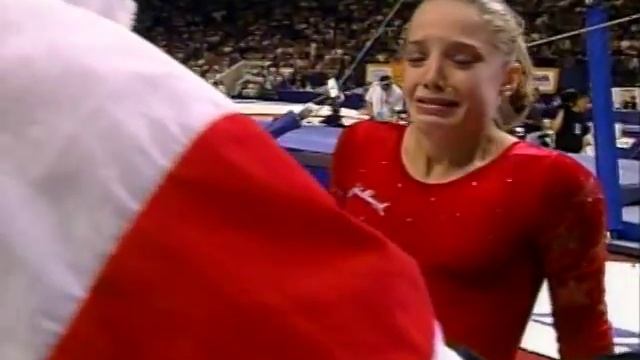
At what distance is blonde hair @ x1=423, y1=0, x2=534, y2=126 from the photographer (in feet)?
2.80

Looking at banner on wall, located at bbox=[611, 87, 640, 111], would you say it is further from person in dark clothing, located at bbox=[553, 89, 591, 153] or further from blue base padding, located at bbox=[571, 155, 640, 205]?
blue base padding, located at bbox=[571, 155, 640, 205]

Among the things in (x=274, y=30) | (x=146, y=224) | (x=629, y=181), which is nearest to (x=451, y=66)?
(x=146, y=224)

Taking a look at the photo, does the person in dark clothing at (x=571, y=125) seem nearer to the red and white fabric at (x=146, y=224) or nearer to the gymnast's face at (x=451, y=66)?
the gymnast's face at (x=451, y=66)

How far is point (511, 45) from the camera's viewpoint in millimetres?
874

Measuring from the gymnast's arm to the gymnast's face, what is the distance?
9 centimetres

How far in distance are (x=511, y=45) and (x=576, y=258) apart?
0.18 meters

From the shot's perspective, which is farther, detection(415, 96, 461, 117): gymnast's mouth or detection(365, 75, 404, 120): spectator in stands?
detection(365, 75, 404, 120): spectator in stands

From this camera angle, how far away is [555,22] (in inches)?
373

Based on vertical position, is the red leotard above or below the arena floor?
above

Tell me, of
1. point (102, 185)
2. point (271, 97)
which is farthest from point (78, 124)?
point (271, 97)

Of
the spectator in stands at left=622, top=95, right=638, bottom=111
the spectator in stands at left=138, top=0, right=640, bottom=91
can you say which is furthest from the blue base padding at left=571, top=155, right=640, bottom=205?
the spectator in stands at left=138, top=0, right=640, bottom=91

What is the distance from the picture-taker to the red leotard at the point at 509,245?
85 centimetres

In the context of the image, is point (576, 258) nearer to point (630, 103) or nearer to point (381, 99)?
point (381, 99)

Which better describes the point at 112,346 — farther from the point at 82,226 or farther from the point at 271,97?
the point at 271,97
